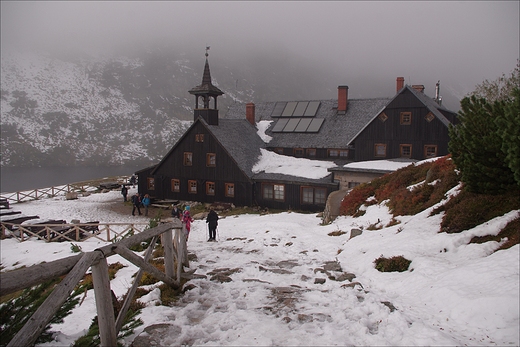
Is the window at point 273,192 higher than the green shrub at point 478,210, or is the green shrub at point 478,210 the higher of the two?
the green shrub at point 478,210

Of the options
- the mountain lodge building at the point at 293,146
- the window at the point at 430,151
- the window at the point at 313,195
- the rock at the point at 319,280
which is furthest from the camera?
the mountain lodge building at the point at 293,146

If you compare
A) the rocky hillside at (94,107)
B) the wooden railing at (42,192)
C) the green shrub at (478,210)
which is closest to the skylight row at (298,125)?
the wooden railing at (42,192)

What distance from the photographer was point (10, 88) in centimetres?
14325

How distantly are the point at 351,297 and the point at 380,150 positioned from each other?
88.2 ft

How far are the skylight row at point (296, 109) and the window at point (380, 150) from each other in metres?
8.99

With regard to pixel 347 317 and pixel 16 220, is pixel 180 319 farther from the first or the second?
pixel 16 220

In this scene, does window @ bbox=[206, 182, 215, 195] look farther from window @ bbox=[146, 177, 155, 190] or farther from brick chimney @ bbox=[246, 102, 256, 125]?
brick chimney @ bbox=[246, 102, 256, 125]

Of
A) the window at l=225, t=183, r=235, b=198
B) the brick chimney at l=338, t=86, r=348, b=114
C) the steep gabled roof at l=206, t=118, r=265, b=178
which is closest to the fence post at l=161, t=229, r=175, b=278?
the steep gabled roof at l=206, t=118, r=265, b=178

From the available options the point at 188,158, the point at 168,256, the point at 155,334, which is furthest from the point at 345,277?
the point at 188,158

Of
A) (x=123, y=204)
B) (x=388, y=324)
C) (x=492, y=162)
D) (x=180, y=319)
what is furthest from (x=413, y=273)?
(x=123, y=204)

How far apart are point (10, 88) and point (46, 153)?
149ft

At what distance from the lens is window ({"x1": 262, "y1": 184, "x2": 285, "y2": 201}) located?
31.6m

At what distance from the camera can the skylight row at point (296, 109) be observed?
40.0m

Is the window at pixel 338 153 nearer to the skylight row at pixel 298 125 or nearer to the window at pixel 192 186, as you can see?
the skylight row at pixel 298 125
